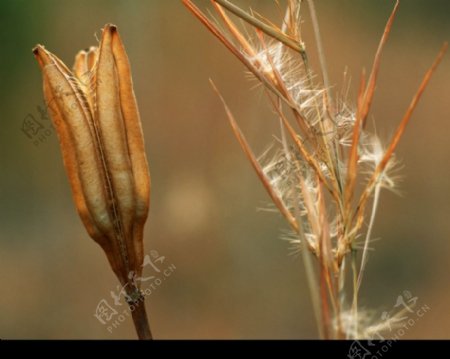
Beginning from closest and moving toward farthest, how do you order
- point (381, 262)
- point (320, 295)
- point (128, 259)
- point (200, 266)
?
point (320, 295) → point (128, 259) → point (200, 266) → point (381, 262)

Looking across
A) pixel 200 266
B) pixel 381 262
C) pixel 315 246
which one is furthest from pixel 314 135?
pixel 381 262

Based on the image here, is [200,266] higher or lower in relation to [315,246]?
lower

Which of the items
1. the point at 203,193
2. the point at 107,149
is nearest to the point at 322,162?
the point at 107,149

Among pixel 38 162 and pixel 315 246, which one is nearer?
pixel 315 246

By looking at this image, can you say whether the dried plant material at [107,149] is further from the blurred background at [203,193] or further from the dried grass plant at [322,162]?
the blurred background at [203,193]

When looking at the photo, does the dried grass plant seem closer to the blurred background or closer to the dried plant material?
the dried plant material
